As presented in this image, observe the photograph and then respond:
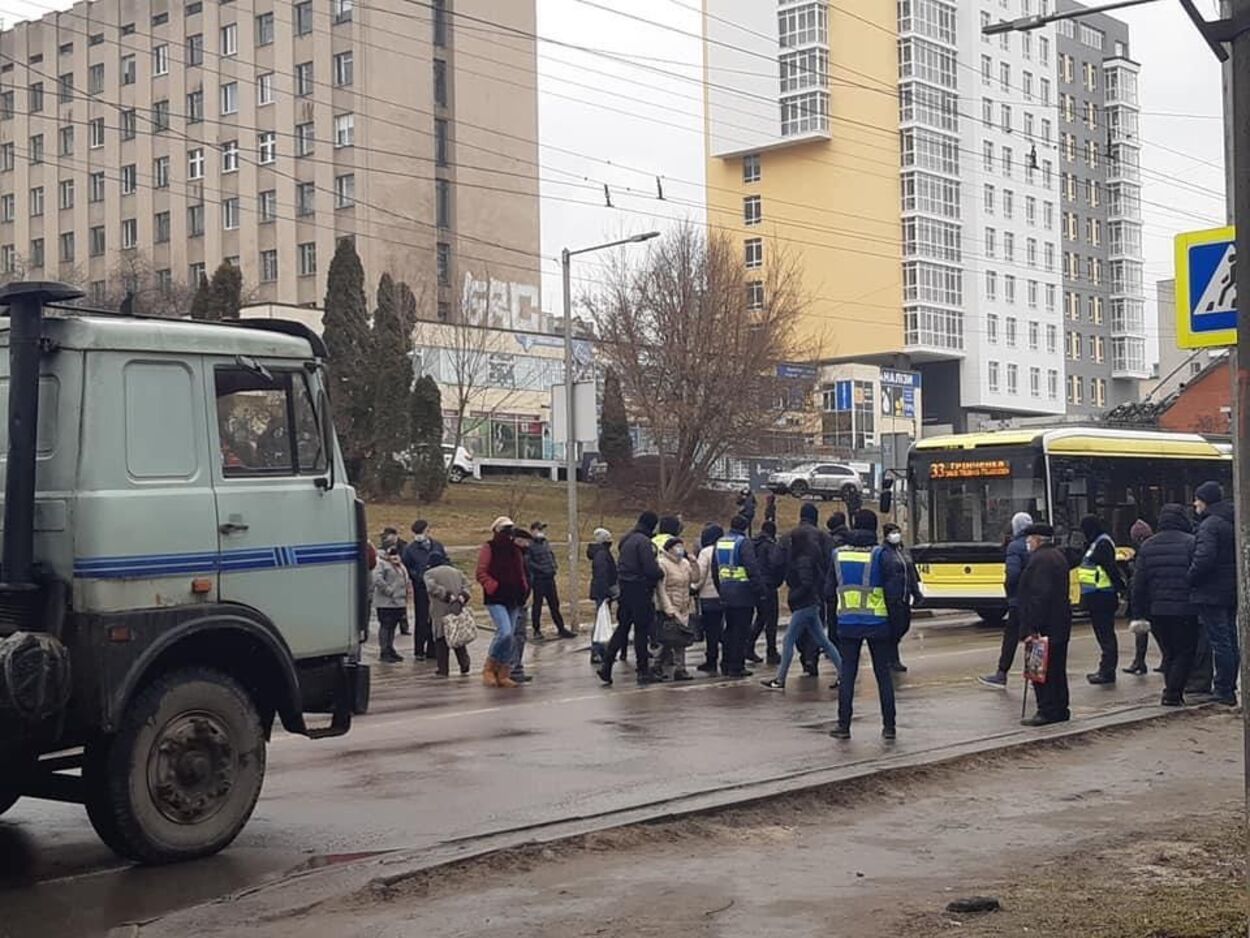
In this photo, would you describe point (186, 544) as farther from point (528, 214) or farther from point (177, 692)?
point (528, 214)

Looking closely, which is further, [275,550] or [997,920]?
[275,550]

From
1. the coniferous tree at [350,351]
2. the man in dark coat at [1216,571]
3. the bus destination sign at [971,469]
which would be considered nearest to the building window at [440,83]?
the coniferous tree at [350,351]

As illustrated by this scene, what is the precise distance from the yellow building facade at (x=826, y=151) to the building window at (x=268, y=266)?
23803 mm

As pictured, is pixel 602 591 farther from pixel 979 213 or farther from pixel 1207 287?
pixel 979 213

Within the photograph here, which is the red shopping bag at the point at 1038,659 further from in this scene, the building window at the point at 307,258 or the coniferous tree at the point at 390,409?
the building window at the point at 307,258

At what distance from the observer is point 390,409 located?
46.8 m

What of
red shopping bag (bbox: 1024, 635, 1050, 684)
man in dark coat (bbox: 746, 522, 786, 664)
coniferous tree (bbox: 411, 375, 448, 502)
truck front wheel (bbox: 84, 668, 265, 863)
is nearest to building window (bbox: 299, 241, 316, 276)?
coniferous tree (bbox: 411, 375, 448, 502)

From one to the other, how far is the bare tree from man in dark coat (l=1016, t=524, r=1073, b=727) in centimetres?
3628

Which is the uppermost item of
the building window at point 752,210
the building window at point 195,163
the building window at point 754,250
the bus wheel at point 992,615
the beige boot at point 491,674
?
the building window at point 195,163

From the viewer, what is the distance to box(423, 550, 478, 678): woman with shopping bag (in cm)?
1948

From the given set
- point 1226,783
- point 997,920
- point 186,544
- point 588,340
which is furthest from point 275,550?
point 588,340

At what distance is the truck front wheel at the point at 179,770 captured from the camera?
841cm

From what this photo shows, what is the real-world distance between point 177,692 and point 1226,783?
23.1ft

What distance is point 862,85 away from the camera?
87.2 m
